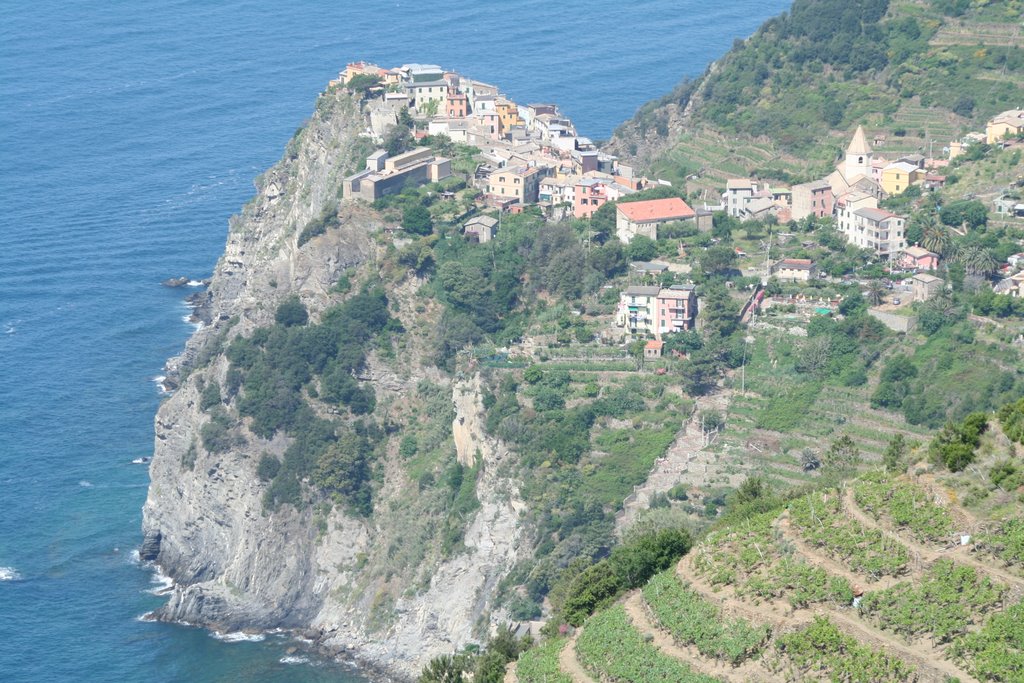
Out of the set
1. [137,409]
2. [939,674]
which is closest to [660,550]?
[939,674]

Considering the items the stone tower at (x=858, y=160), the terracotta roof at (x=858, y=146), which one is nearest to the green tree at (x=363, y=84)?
the terracotta roof at (x=858, y=146)

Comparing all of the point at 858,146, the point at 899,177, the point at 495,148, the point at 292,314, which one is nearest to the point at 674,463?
the point at 292,314

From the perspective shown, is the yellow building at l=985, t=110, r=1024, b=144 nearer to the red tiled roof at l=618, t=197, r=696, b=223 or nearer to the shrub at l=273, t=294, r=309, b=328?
the red tiled roof at l=618, t=197, r=696, b=223

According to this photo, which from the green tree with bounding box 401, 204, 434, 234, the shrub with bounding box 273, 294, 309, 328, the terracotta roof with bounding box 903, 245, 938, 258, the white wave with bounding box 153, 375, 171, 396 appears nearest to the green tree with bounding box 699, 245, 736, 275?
the terracotta roof with bounding box 903, 245, 938, 258

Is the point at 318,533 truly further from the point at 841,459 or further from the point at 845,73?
the point at 845,73

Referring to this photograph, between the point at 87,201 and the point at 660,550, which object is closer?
the point at 660,550

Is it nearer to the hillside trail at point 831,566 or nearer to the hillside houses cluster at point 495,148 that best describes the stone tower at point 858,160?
the hillside houses cluster at point 495,148

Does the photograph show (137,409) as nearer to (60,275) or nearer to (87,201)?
(60,275)
